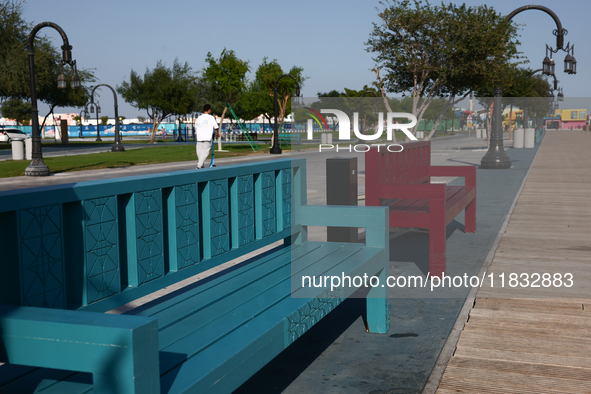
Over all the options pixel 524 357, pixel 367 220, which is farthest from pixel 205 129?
pixel 524 357

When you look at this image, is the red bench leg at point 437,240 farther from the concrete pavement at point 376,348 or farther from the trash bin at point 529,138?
the trash bin at point 529,138

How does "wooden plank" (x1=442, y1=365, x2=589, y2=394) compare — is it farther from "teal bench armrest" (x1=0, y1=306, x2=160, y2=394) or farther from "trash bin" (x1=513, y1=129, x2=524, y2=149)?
"trash bin" (x1=513, y1=129, x2=524, y2=149)

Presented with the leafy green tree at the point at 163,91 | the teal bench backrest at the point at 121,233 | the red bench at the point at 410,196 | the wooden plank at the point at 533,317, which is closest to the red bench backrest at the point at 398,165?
the red bench at the point at 410,196

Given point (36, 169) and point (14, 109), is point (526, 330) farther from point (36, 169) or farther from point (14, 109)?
point (14, 109)

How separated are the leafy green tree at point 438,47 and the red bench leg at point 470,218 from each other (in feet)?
26.7

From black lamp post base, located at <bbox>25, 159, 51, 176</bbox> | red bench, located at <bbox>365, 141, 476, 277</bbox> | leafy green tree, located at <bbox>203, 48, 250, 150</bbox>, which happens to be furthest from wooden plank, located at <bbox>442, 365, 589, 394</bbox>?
leafy green tree, located at <bbox>203, 48, 250, 150</bbox>

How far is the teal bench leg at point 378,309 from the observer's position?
13.2 feet

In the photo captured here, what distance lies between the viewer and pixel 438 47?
15.5 meters

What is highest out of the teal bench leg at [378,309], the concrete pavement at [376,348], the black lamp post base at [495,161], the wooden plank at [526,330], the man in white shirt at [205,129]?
the man in white shirt at [205,129]

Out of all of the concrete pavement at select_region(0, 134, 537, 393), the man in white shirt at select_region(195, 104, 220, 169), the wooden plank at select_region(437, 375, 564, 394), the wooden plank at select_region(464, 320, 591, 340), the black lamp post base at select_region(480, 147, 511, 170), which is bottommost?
the concrete pavement at select_region(0, 134, 537, 393)

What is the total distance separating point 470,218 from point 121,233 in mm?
5928

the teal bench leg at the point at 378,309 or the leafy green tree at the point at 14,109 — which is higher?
the leafy green tree at the point at 14,109

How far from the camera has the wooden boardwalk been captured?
10.6 feet

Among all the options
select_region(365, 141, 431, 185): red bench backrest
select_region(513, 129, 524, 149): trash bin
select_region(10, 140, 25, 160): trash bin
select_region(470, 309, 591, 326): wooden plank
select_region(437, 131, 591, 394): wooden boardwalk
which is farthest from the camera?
select_region(513, 129, 524, 149): trash bin
